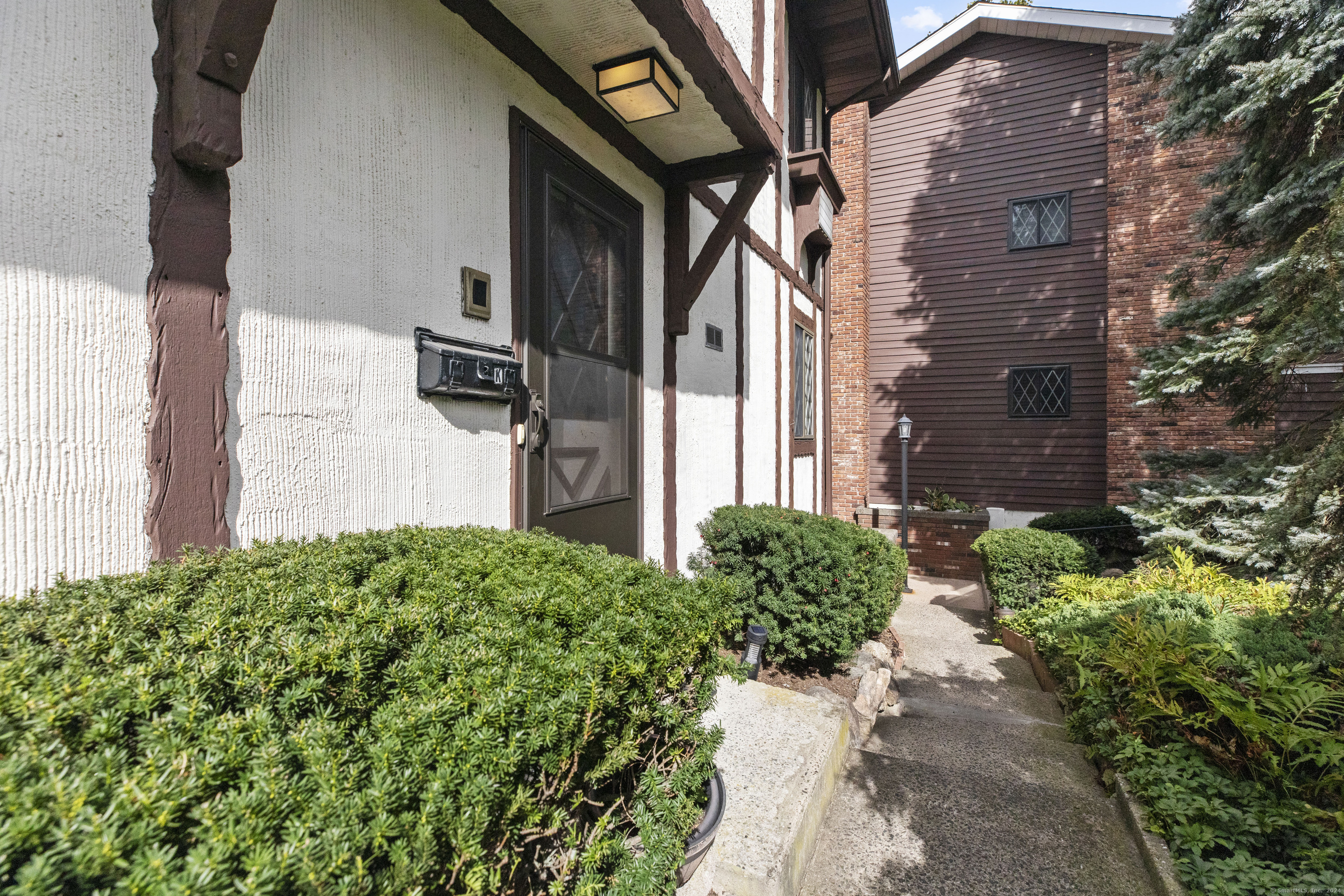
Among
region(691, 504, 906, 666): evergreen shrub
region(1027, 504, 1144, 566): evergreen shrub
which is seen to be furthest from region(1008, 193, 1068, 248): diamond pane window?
region(691, 504, 906, 666): evergreen shrub

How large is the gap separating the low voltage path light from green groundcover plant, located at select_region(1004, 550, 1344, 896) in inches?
75.8

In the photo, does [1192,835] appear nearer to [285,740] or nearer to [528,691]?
[528,691]

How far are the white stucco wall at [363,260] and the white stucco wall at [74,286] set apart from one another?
24 cm

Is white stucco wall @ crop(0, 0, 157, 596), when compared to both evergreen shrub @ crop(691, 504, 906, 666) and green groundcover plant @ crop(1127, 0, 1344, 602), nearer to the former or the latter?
evergreen shrub @ crop(691, 504, 906, 666)

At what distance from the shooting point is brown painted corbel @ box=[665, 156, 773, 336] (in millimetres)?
4016

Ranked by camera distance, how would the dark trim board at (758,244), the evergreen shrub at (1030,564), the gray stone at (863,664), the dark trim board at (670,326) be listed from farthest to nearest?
the evergreen shrub at (1030,564) → the dark trim board at (758,244) → the gray stone at (863,664) → the dark trim board at (670,326)

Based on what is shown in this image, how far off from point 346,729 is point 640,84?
3039mm

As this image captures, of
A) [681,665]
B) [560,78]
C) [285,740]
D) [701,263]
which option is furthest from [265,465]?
[701,263]

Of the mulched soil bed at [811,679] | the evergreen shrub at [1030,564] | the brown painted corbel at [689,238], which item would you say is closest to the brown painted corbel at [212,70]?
the brown painted corbel at [689,238]

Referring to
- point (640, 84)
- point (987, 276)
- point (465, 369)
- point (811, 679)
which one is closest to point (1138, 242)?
point (987, 276)

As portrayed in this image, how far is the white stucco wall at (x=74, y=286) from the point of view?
4.54 feet

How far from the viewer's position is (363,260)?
2.18 meters

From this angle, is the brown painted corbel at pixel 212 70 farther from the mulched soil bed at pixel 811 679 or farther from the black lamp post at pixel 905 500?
the black lamp post at pixel 905 500

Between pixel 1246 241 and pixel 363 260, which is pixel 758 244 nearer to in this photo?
pixel 363 260
